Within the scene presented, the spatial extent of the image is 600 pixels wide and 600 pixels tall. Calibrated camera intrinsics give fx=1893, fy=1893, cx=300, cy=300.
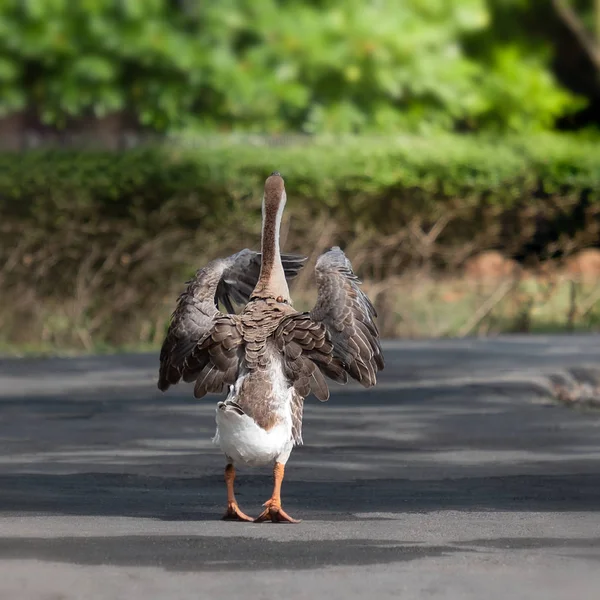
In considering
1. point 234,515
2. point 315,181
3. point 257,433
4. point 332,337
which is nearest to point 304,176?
point 315,181

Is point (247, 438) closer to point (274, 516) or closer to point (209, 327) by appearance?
point (274, 516)

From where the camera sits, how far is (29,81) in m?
27.5

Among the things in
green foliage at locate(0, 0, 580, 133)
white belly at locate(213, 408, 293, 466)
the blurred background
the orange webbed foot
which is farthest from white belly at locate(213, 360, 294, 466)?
green foliage at locate(0, 0, 580, 133)

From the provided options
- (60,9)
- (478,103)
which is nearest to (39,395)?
(60,9)

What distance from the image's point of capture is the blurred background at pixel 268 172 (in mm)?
22141

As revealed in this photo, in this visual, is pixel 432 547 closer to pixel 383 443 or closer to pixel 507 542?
pixel 507 542

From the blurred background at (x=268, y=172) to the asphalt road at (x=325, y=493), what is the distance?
2.69 m

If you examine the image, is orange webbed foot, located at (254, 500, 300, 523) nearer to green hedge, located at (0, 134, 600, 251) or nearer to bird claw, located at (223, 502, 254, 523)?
bird claw, located at (223, 502, 254, 523)

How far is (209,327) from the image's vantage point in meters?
10.6

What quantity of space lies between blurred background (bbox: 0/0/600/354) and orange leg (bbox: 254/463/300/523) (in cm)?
1174

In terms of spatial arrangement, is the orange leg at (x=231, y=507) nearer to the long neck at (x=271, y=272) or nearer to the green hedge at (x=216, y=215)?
the long neck at (x=271, y=272)

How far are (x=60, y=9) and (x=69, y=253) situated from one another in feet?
19.9

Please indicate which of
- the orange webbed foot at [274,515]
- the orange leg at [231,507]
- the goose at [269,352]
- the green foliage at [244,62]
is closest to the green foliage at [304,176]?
the green foliage at [244,62]

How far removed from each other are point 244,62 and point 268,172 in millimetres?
5189
